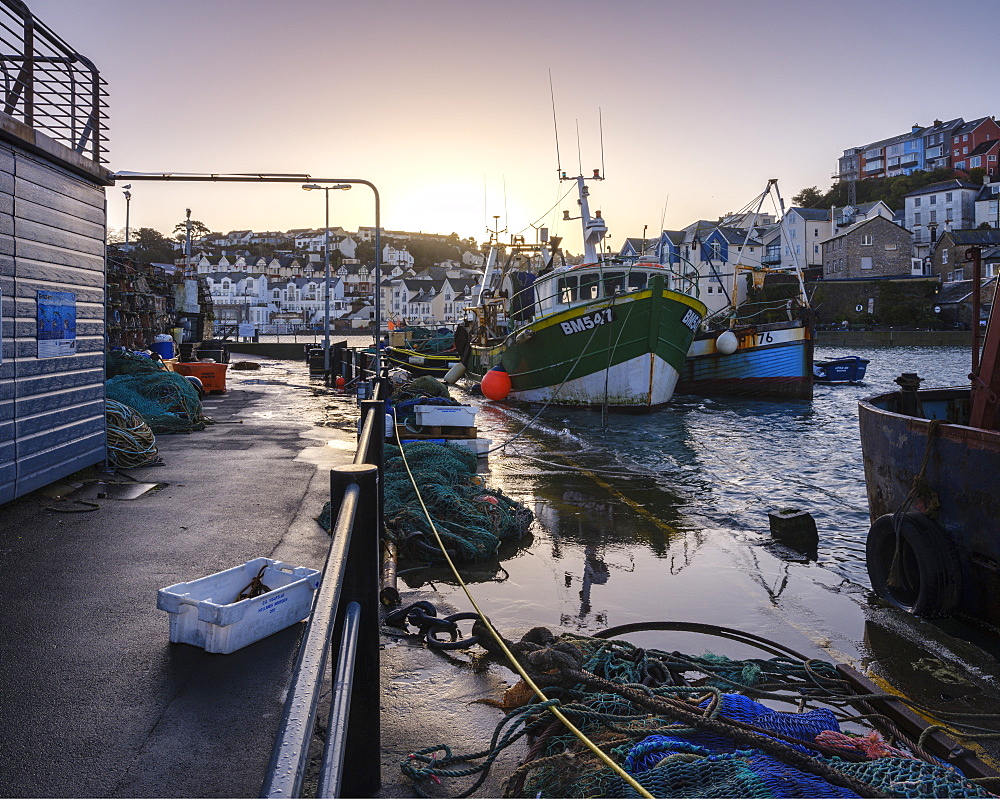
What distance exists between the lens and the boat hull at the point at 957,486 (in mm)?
4961

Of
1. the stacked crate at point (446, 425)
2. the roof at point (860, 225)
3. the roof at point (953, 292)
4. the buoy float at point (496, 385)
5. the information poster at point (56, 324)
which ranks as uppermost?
the roof at point (860, 225)

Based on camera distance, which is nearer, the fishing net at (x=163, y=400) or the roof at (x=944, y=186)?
the fishing net at (x=163, y=400)

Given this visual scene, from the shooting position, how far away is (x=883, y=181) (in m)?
108

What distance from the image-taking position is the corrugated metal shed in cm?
637

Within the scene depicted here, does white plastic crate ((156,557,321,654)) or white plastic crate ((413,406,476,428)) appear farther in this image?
white plastic crate ((413,406,476,428))

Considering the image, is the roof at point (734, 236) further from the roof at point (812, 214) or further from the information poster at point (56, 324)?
A: the information poster at point (56, 324)

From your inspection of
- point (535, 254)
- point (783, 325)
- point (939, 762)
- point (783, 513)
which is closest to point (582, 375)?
point (783, 325)

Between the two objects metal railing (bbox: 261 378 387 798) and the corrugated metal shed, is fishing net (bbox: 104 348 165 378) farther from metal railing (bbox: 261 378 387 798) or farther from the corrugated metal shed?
metal railing (bbox: 261 378 387 798)

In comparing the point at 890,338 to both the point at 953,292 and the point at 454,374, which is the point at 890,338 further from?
the point at 454,374

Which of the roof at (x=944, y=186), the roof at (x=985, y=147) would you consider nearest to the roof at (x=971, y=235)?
the roof at (x=944, y=186)

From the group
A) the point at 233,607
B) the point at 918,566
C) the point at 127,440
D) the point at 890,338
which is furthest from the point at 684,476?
the point at 890,338

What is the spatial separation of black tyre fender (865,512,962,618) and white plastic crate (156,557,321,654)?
13.8 feet

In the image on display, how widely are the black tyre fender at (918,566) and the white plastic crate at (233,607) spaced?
13.8 feet

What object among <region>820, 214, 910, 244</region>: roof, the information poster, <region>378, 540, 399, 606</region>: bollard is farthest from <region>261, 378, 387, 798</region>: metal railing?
<region>820, 214, 910, 244</region>: roof
